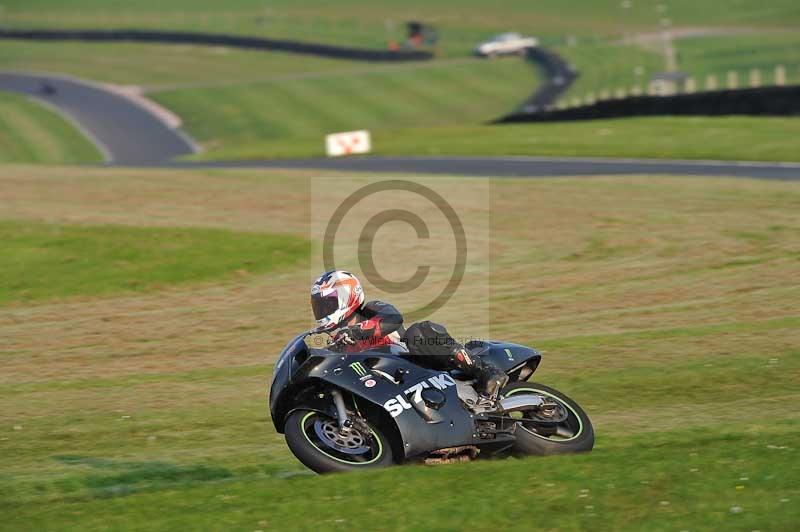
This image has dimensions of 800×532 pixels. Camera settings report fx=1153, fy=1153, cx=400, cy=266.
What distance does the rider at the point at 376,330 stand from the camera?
1000cm

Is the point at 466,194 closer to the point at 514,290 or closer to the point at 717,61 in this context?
the point at 514,290

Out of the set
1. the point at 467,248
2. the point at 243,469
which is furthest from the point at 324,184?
the point at 243,469

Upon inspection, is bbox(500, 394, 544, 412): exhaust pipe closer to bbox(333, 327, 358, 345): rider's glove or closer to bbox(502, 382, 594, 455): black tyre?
bbox(502, 382, 594, 455): black tyre

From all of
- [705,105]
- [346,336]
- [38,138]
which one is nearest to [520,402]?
[346,336]

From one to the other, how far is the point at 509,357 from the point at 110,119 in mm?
65914

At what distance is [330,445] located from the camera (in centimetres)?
994

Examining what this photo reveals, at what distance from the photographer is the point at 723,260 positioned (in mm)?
21984

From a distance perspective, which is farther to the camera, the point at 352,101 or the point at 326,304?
the point at 352,101

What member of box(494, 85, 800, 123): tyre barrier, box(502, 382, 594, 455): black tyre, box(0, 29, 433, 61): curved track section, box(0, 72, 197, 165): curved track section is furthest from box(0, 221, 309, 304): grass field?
box(0, 29, 433, 61): curved track section

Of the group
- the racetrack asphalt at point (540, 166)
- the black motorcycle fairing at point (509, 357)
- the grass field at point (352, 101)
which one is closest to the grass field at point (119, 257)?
the racetrack asphalt at point (540, 166)

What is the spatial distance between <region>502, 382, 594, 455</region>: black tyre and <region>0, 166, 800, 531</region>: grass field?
35cm

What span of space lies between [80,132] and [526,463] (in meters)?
62.3

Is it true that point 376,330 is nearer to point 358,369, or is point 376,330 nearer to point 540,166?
point 358,369

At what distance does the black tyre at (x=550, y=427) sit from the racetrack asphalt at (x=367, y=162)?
70.4 feet
